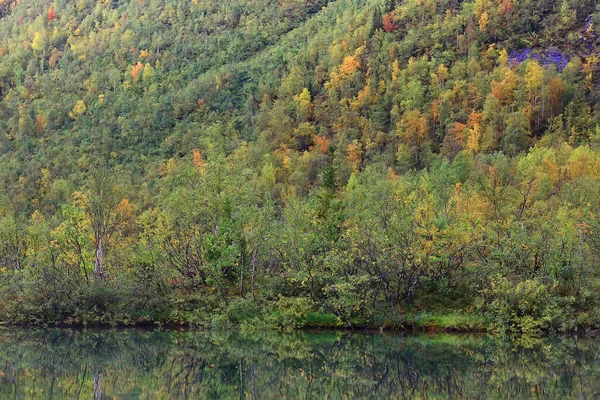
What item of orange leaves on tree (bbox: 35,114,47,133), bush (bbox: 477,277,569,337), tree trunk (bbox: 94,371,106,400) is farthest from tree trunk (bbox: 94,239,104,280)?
orange leaves on tree (bbox: 35,114,47,133)

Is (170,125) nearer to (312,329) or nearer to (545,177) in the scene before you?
(545,177)

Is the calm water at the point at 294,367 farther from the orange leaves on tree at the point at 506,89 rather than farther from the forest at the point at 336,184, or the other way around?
the orange leaves on tree at the point at 506,89

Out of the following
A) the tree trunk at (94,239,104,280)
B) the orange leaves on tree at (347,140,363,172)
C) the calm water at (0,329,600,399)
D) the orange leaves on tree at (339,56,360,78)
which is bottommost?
the orange leaves on tree at (347,140,363,172)

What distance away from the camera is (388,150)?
138375 millimetres

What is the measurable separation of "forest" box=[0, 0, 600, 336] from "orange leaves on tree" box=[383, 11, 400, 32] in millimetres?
484

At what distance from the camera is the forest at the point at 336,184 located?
49500 mm

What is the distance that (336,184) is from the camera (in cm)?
8900

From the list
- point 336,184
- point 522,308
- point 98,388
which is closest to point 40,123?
point 336,184

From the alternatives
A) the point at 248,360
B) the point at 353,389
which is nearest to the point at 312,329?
the point at 248,360

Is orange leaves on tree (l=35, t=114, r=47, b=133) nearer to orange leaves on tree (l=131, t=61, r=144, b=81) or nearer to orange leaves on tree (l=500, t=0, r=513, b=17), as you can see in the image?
orange leaves on tree (l=131, t=61, r=144, b=81)

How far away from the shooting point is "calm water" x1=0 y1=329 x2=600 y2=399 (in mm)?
28141

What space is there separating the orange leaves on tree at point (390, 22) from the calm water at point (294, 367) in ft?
441

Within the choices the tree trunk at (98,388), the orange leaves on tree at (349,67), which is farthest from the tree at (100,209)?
the orange leaves on tree at (349,67)

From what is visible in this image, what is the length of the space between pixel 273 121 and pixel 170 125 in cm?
2589
